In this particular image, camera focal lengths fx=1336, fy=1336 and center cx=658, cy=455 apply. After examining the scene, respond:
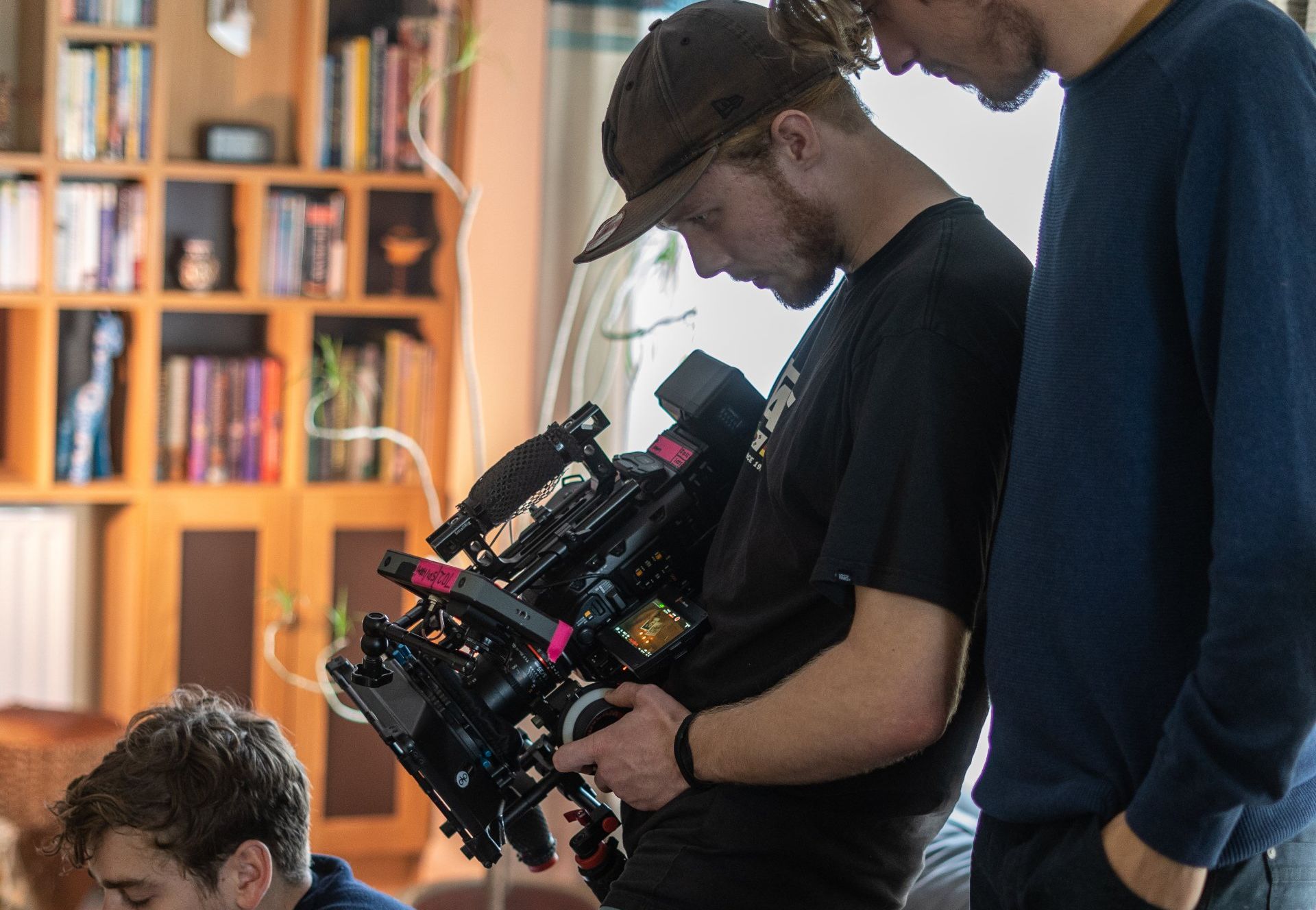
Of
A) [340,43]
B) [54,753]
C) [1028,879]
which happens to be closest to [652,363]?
[340,43]

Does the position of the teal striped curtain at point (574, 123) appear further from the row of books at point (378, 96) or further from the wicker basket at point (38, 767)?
the wicker basket at point (38, 767)

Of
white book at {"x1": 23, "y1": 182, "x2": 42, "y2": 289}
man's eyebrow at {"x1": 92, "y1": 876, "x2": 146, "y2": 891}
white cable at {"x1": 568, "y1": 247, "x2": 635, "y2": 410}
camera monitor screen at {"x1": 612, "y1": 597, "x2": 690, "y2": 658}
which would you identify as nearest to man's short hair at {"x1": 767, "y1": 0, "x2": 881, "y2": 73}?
camera monitor screen at {"x1": 612, "y1": 597, "x2": 690, "y2": 658}

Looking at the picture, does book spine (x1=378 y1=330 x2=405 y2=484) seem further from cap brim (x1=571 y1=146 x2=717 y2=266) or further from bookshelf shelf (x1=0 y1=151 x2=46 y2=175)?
cap brim (x1=571 y1=146 x2=717 y2=266)

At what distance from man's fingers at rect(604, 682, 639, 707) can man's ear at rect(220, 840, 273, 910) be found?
0.54m

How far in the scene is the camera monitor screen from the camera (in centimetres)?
120

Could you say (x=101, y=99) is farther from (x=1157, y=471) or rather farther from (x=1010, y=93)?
(x=1157, y=471)

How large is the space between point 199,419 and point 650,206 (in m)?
2.21

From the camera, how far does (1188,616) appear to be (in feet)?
2.64

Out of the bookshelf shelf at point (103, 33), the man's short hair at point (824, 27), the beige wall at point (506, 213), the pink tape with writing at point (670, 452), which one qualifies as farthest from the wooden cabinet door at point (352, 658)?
the man's short hair at point (824, 27)

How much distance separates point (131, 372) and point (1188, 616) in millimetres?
2733

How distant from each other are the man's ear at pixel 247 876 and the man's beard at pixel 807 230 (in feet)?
2.92

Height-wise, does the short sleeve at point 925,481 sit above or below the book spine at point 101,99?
below

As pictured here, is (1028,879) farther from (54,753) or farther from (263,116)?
(263,116)

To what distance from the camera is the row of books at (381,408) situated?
10.3 ft
